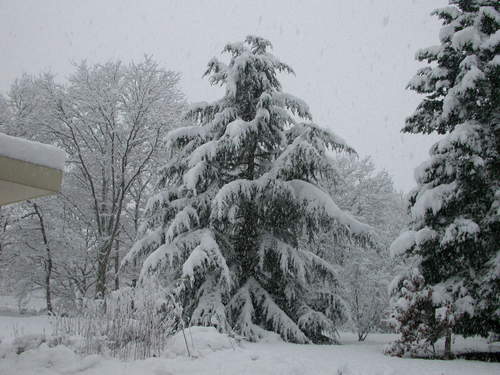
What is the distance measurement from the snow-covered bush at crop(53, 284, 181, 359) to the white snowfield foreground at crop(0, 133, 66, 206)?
1769mm

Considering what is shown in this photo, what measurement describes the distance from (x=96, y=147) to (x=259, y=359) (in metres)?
14.1

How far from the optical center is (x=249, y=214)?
1055 centimetres

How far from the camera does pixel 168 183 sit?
12133 millimetres

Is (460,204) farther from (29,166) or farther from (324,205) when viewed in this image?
(29,166)

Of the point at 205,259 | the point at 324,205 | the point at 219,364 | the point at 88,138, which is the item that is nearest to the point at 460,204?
the point at 324,205

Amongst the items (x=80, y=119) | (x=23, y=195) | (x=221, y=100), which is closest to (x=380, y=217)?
(x=221, y=100)

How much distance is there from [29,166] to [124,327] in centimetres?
241

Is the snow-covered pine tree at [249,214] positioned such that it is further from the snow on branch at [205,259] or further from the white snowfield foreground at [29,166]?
the white snowfield foreground at [29,166]

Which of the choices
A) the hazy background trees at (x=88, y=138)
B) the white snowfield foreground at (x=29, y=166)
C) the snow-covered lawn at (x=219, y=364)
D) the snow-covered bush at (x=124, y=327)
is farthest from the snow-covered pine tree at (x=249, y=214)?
the hazy background trees at (x=88, y=138)

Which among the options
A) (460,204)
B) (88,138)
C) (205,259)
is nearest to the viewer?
(460,204)

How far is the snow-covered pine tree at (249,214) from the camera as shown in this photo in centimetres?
935

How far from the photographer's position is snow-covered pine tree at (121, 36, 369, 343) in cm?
935

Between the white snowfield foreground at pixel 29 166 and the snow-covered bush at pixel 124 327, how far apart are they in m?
1.77

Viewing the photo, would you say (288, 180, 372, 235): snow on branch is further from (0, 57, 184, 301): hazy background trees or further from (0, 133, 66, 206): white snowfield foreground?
(0, 57, 184, 301): hazy background trees
